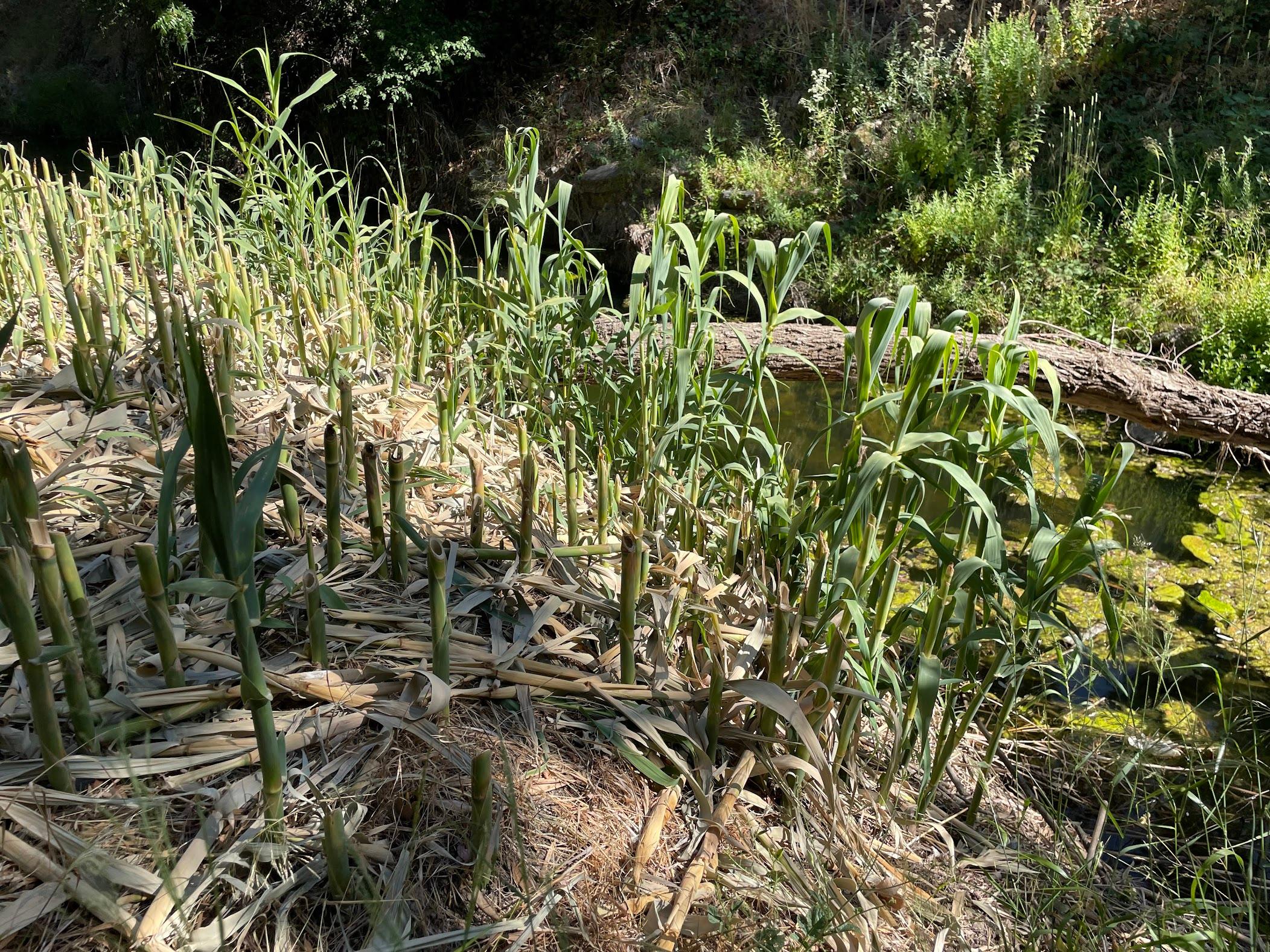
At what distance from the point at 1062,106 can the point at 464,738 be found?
7018 mm

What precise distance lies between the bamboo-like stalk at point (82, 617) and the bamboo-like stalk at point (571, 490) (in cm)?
83

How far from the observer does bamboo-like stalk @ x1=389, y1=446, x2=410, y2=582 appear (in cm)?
145

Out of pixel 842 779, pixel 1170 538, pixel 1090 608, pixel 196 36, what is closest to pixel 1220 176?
pixel 1170 538

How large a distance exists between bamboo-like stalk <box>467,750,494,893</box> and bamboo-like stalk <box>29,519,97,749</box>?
1.49ft

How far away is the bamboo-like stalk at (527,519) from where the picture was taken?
1.51 metres

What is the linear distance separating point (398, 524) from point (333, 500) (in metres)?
0.11

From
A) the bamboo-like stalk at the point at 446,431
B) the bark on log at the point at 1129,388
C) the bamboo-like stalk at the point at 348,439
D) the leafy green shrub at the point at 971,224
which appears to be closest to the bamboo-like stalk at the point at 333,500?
the bamboo-like stalk at the point at 348,439

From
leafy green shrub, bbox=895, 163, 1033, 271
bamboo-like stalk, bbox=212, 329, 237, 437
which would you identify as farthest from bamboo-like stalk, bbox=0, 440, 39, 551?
leafy green shrub, bbox=895, 163, 1033, 271

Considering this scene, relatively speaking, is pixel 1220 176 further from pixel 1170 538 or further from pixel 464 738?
pixel 464 738

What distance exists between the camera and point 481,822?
1.05 m

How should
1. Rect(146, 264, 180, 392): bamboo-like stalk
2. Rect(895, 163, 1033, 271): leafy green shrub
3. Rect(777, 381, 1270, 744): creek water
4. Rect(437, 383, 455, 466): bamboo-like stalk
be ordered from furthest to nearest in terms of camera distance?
Rect(895, 163, 1033, 271): leafy green shrub < Rect(777, 381, 1270, 744): creek water < Rect(437, 383, 455, 466): bamboo-like stalk < Rect(146, 264, 180, 392): bamboo-like stalk

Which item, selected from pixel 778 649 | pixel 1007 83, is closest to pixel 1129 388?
pixel 778 649

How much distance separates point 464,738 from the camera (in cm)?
124

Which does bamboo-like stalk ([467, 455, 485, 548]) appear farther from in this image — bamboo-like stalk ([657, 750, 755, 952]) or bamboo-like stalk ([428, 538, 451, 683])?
bamboo-like stalk ([657, 750, 755, 952])
